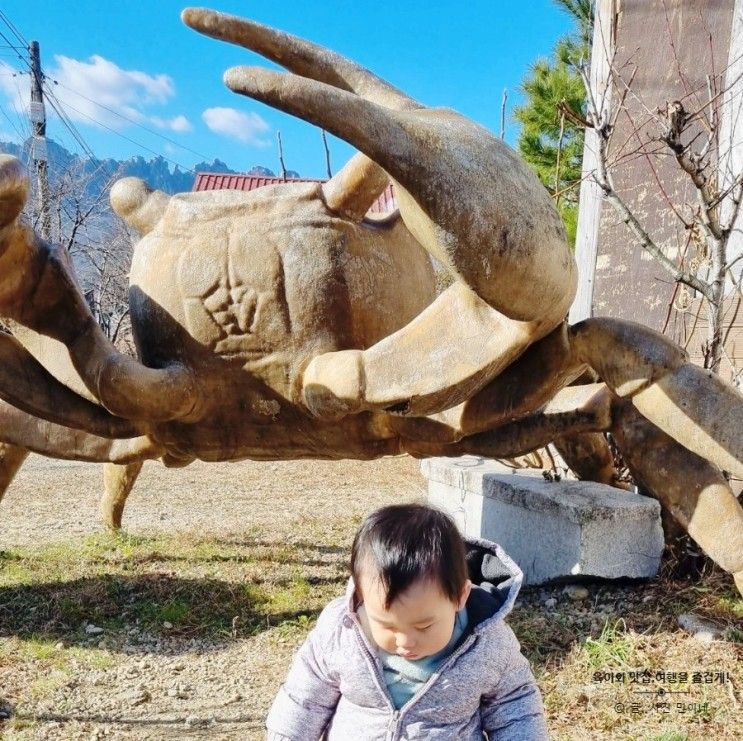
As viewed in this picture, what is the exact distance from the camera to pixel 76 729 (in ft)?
8.02

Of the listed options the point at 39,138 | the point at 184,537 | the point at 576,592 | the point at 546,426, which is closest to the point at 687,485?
the point at 546,426

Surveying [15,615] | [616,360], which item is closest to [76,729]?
[15,615]

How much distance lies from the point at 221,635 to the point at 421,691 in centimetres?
200

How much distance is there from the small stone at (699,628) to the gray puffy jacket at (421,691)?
1470 mm

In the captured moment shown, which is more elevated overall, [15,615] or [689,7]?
[689,7]

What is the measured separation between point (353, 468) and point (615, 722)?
5.72 metres

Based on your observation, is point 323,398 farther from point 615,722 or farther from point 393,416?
point 615,722

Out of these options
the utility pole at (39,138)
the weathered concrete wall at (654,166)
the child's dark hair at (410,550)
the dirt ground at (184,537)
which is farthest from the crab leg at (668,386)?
the utility pole at (39,138)

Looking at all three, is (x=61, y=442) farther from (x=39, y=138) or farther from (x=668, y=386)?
(x=39, y=138)

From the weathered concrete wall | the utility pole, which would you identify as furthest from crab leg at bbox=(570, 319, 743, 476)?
the utility pole

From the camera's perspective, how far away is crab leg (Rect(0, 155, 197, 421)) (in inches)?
78.6

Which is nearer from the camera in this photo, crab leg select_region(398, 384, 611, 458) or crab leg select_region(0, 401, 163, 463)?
crab leg select_region(398, 384, 611, 458)

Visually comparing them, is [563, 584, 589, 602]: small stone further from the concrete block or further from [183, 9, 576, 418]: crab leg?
[183, 9, 576, 418]: crab leg

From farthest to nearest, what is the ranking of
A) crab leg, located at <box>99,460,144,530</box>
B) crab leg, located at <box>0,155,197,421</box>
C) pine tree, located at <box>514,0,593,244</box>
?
pine tree, located at <box>514,0,593,244</box>
crab leg, located at <box>99,460,144,530</box>
crab leg, located at <box>0,155,197,421</box>
